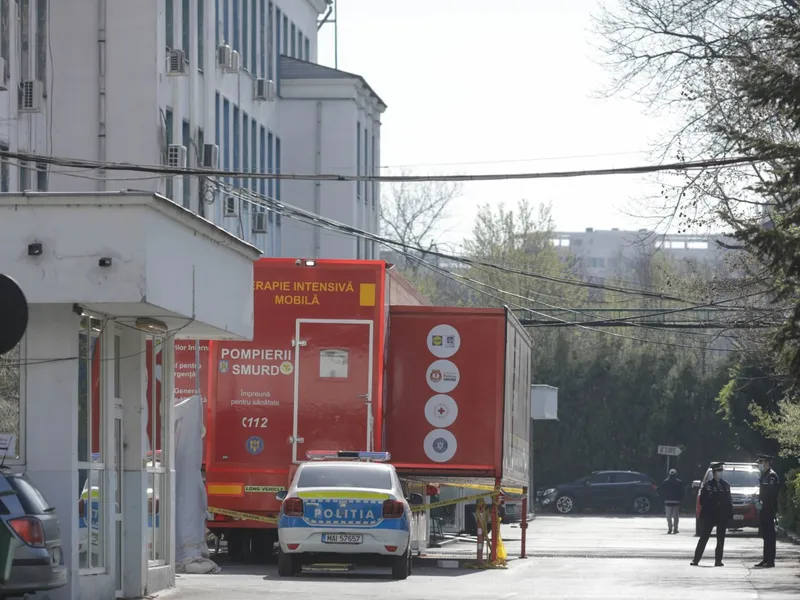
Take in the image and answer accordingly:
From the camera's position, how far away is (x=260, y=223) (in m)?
41.2

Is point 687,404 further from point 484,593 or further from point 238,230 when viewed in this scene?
point 484,593

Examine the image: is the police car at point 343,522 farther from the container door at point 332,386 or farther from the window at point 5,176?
the window at point 5,176

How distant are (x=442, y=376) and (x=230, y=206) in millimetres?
15700

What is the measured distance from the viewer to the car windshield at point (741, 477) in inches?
1725

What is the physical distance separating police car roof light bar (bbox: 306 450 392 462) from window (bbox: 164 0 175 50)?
46.8ft

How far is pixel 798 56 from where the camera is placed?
15.9m

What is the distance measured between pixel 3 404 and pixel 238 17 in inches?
1066

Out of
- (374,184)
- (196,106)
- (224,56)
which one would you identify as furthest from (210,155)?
(374,184)

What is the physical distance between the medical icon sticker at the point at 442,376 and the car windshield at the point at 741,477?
21.7m

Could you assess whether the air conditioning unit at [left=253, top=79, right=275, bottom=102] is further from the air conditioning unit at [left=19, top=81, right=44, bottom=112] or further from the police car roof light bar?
the police car roof light bar

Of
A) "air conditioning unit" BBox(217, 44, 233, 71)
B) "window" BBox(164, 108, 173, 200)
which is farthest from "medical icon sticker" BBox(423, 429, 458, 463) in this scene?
"air conditioning unit" BBox(217, 44, 233, 71)

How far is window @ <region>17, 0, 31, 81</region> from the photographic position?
2941 cm

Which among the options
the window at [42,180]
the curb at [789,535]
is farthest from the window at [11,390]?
the curb at [789,535]

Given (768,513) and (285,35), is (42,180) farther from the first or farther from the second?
(285,35)
